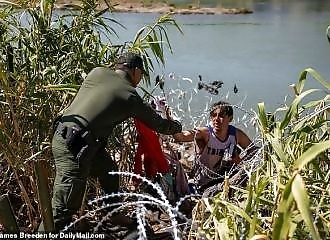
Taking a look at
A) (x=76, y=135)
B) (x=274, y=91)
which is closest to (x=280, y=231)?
(x=76, y=135)

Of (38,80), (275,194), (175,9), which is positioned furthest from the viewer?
(175,9)

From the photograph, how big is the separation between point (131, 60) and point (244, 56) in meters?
7.53

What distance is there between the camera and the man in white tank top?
3770 millimetres

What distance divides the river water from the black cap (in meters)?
1.52

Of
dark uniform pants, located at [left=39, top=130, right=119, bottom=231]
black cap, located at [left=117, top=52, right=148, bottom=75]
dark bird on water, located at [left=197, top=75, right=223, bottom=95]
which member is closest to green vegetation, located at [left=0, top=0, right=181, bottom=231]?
dark uniform pants, located at [left=39, top=130, right=119, bottom=231]

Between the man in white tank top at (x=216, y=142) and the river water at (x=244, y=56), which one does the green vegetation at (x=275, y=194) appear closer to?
the man in white tank top at (x=216, y=142)

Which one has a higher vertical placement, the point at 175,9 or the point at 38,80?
the point at 38,80

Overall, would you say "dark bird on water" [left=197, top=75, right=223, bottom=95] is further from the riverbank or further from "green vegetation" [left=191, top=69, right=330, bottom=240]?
the riverbank

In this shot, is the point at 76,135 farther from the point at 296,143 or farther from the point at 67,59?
the point at 296,143

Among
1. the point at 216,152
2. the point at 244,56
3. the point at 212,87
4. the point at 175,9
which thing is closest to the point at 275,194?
the point at 216,152

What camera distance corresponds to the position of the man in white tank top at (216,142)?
3770mm

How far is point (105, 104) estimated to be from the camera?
2.93 meters

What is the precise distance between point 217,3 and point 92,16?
18.2 m

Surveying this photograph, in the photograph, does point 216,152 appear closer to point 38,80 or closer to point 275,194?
point 38,80
